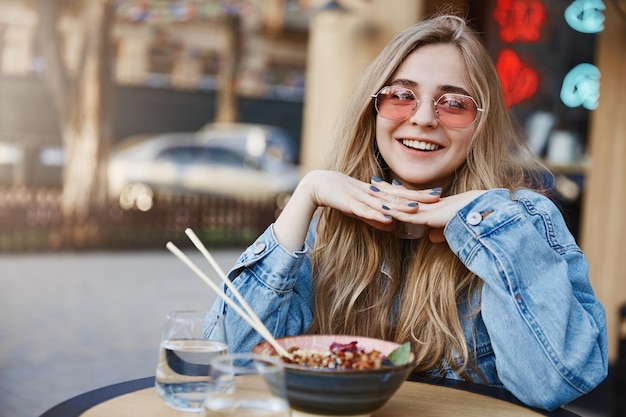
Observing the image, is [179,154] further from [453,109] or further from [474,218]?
[474,218]

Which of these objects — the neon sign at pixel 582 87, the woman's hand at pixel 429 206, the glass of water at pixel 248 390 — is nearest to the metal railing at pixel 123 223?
the neon sign at pixel 582 87

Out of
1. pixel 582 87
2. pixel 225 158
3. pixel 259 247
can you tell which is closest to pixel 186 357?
pixel 259 247

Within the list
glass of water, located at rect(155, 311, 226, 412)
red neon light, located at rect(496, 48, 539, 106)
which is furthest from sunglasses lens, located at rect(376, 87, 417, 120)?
red neon light, located at rect(496, 48, 539, 106)

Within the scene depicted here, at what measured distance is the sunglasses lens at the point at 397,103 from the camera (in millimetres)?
1817

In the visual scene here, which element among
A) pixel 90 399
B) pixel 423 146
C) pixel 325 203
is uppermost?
pixel 423 146

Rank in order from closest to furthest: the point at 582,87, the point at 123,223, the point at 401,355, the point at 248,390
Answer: the point at 248,390 < the point at 401,355 < the point at 582,87 < the point at 123,223

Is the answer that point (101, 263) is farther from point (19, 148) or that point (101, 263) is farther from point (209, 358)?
point (209, 358)

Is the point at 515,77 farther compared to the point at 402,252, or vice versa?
the point at 515,77

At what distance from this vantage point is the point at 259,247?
1.75 metres

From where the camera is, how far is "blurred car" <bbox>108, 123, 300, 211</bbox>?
418 inches

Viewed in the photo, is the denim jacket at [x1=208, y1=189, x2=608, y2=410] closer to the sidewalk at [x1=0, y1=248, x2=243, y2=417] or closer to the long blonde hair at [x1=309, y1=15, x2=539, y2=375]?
the long blonde hair at [x1=309, y1=15, x2=539, y2=375]

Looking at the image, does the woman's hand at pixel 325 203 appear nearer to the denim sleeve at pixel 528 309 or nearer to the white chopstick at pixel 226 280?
the denim sleeve at pixel 528 309

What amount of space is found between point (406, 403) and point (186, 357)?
42 centimetres

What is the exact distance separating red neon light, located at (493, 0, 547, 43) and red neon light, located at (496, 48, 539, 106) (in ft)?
0.37
